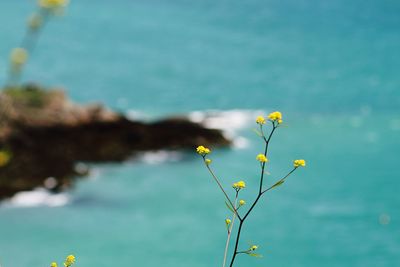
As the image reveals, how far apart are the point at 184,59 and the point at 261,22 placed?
3.86 metres

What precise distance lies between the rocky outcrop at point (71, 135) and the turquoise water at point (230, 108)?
549 millimetres

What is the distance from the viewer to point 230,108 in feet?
62.8

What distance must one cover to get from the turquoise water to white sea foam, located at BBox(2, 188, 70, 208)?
0.14 metres

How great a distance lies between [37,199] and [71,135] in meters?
2.30

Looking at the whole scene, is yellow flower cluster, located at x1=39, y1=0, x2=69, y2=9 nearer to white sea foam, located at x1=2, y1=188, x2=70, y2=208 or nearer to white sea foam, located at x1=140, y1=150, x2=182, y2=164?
white sea foam, located at x1=2, y1=188, x2=70, y2=208

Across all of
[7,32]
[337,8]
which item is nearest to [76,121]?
[7,32]

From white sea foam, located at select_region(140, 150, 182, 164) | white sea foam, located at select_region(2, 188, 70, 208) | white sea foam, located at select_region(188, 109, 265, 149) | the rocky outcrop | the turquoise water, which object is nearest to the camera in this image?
the turquoise water

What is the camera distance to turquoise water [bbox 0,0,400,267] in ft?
43.6

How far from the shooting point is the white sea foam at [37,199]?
14734mm

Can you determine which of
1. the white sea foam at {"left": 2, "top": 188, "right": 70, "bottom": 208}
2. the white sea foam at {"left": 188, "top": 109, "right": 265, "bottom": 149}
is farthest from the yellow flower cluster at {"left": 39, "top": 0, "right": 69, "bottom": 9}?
the white sea foam at {"left": 188, "top": 109, "right": 265, "bottom": 149}

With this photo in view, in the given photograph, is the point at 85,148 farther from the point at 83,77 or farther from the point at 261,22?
the point at 261,22

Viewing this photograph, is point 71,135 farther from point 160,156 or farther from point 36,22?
point 36,22

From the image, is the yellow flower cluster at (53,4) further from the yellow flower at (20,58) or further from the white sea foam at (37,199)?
the white sea foam at (37,199)

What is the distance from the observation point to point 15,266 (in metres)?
12.4
